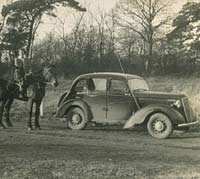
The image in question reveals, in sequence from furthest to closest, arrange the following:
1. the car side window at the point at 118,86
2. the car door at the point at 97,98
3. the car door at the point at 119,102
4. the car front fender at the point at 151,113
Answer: the car door at the point at 97,98 → the car side window at the point at 118,86 → the car door at the point at 119,102 → the car front fender at the point at 151,113

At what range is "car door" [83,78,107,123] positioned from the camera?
17406 mm

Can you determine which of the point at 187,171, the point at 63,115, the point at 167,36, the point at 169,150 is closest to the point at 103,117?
the point at 63,115

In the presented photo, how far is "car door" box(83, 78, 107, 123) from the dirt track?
567 millimetres

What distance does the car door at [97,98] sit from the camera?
1741 centimetres

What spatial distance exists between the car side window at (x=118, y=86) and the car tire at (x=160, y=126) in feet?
4.64

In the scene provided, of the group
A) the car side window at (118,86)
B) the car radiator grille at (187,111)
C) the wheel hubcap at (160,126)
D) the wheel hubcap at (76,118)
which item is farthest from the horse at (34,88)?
the car radiator grille at (187,111)

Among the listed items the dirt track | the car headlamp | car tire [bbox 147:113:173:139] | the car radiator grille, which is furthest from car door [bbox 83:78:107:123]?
the car radiator grille

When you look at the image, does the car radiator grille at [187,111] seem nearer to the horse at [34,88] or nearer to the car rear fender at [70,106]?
the car rear fender at [70,106]

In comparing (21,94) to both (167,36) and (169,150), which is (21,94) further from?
(167,36)

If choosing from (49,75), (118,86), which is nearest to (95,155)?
(118,86)

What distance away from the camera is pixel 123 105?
1700cm

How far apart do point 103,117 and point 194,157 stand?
5.63m

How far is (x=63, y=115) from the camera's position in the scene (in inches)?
717

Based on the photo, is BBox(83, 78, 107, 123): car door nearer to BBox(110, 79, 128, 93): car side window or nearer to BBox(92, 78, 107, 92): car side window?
BBox(92, 78, 107, 92): car side window
